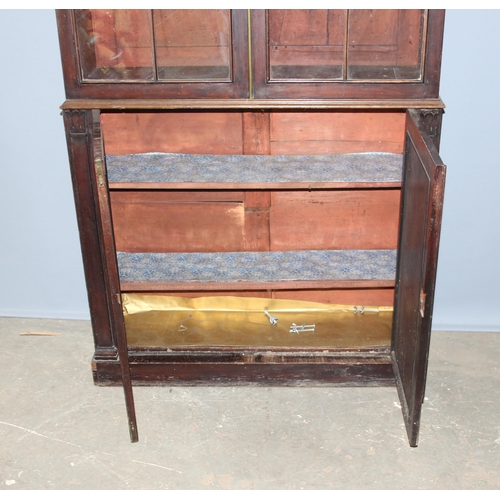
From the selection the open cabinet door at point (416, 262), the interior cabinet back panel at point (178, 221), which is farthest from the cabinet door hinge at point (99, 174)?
the open cabinet door at point (416, 262)

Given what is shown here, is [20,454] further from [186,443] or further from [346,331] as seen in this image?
[346,331]

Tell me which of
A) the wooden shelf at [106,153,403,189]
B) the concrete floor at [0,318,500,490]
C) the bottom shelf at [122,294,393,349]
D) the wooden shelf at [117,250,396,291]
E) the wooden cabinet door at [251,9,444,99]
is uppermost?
the wooden cabinet door at [251,9,444,99]

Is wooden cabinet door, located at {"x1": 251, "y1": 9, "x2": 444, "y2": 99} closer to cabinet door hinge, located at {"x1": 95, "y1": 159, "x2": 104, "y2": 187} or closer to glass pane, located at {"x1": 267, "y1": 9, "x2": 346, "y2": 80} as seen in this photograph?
glass pane, located at {"x1": 267, "y1": 9, "x2": 346, "y2": 80}

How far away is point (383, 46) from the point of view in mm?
2270

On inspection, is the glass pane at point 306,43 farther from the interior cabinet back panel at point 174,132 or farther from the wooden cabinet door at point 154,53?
the interior cabinet back panel at point 174,132

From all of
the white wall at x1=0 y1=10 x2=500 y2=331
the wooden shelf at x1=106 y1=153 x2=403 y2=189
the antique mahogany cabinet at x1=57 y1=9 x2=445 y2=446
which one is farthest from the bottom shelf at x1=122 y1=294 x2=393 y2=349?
the wooden shelf at x1=106 y1=153 x2=403 y2=189

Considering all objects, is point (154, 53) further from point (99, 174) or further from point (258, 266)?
point (258, 266)

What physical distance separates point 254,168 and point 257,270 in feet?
1.34

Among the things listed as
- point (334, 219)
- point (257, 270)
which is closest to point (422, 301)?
point (257, 270)

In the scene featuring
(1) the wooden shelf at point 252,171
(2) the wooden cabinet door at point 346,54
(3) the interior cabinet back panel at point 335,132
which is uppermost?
(2) the wooden cabinet door at point 346,54

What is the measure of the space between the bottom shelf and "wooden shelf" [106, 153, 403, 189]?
71cm

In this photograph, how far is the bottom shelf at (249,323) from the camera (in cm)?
268

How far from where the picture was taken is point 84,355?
2.85 metres

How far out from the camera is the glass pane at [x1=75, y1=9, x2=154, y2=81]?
2209mm
